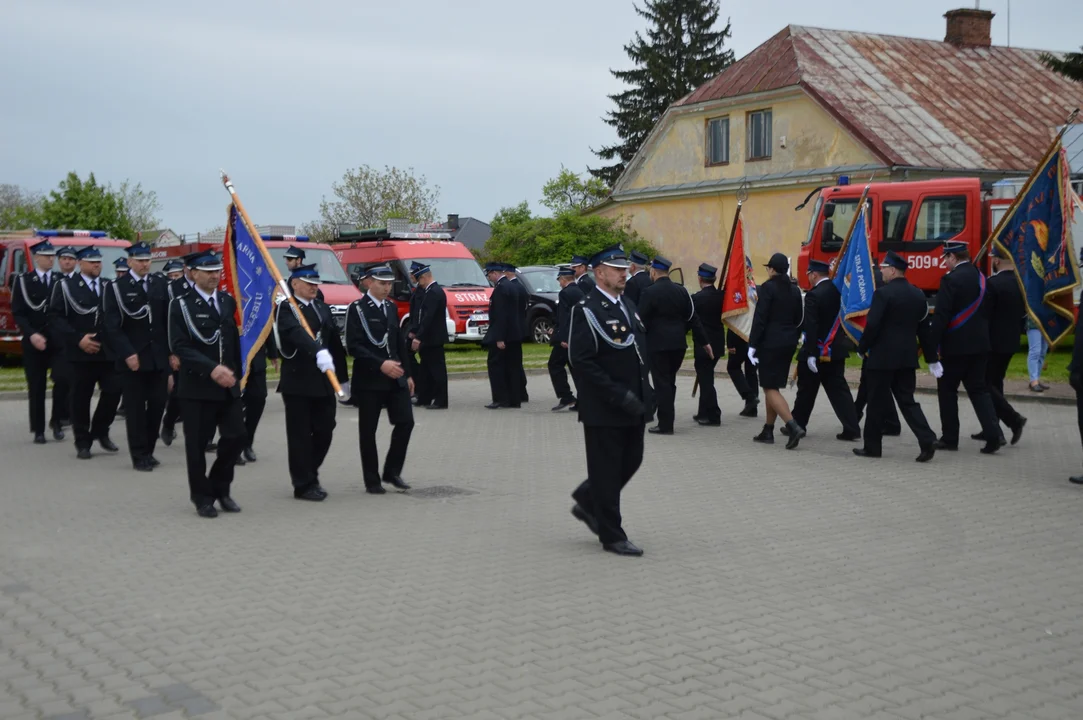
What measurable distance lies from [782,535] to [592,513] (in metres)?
1.34

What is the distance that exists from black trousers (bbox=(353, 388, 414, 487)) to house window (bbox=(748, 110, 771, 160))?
26343 mm

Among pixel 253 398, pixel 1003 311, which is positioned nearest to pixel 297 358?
pixel 253 398

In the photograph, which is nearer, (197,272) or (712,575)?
(712,575)

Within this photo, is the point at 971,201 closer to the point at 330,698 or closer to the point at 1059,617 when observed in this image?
the point at 1059,617

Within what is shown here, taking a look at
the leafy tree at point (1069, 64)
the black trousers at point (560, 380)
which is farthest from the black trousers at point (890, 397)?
the leafy tree at point (1069, 64)

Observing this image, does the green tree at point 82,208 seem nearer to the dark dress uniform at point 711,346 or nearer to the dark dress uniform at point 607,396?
the dark dress uniform at point 711,346

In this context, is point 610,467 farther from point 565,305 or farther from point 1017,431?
point 565,305

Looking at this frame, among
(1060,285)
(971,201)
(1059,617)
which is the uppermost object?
(971,201)

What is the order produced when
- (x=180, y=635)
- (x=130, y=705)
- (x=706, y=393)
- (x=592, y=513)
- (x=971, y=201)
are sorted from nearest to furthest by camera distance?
1. (x=130, y=705)
2. (x=180, y=635)
3. (x=592, y=513)
4. (x=706, y=393)
5. (x=971, y=201)

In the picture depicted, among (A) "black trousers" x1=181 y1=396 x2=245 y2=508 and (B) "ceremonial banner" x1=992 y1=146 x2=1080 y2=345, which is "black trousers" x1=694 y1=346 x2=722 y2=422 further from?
(A) "black trousers" x1=181 y1=396 x2=245 y2=508

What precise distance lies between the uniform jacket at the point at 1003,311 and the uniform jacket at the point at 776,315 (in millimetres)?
1944

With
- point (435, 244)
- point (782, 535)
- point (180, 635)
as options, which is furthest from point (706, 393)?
point (435, 244)

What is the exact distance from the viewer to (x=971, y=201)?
2123 cm

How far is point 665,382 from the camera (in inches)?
553
